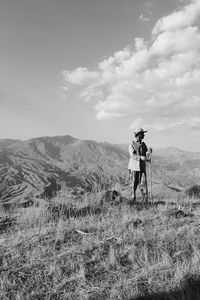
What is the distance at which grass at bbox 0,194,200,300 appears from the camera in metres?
2.58

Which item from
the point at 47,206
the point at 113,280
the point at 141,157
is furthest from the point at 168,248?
the point at 141,157

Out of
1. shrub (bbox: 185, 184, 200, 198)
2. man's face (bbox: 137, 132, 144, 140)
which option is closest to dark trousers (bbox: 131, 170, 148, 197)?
man's face (bbox: 137, 132, 144, 140)

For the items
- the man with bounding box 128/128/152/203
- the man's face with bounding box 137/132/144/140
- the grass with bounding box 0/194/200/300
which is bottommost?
the grass with bounding box 0/194/200/300

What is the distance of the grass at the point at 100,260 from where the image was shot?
8.47ft

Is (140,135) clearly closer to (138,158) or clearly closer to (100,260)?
(138,158)

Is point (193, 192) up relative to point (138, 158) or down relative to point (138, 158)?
down

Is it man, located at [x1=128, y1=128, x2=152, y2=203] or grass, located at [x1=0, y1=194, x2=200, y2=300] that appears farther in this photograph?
man, located at [x1=128, y1=128, x2=152, y2=203]

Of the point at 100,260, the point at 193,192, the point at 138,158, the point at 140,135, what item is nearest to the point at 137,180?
the point at 138,158

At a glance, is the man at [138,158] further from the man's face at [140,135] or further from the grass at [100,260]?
the grass at [100,260]

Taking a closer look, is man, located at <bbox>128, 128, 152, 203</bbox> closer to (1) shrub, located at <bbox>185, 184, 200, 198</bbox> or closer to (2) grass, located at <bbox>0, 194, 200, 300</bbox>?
(2) grass, located at <bbox>0, 194, 200, 300</bbox>

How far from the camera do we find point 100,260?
3260 mm

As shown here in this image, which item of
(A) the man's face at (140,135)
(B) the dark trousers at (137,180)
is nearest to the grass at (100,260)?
(B) the dark trousers at (137,180)

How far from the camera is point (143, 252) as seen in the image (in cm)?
335

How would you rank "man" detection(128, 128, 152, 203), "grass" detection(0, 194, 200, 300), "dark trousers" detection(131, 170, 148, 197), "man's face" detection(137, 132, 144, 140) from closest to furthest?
"grass" detection(0, 194, 200, 300) → "man" detection(128, 128, 152, 203) → "dark trousers" detection(131, 170, 148, 197) → "man's face" detection(137, 132, 144, 140)
